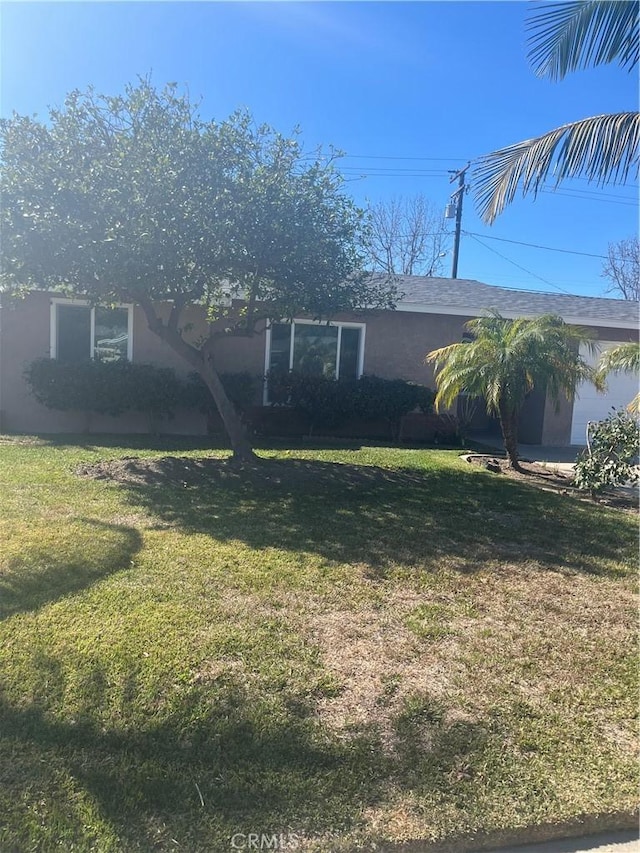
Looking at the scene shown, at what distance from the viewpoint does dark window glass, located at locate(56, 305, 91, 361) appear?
11.6m

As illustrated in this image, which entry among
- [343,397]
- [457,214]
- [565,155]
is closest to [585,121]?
[565,155]

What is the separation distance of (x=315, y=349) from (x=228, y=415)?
15.1ft

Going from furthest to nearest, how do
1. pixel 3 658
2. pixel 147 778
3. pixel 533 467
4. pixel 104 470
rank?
pixel 533 467 < pixel 104 470 < pixel 3 658 < pixel 147 778

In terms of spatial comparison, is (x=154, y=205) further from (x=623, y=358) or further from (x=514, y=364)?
(x=623, y=358)

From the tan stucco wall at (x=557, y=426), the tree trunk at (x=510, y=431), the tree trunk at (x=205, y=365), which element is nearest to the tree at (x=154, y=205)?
the tree trunk at (x=205, y=365)

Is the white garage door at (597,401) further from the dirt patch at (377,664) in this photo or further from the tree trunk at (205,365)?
the dirt patch at (377,664)

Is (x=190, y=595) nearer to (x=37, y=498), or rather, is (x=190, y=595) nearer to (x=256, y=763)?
(x=256, y=763)

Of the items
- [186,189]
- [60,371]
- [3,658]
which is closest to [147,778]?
[3,658]

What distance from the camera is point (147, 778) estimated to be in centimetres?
246

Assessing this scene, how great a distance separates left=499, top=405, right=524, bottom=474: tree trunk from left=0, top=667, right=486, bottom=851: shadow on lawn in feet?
22.6

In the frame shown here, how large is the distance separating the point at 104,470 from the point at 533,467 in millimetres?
6950

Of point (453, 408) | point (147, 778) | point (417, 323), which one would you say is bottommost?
point (147, 778)

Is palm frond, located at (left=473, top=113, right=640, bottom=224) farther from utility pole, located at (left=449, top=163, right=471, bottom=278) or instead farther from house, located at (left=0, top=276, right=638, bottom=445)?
utility pole, located at (left=449, top=163, right=471, bottom=278)

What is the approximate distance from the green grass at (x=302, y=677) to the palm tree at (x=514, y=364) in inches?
122
